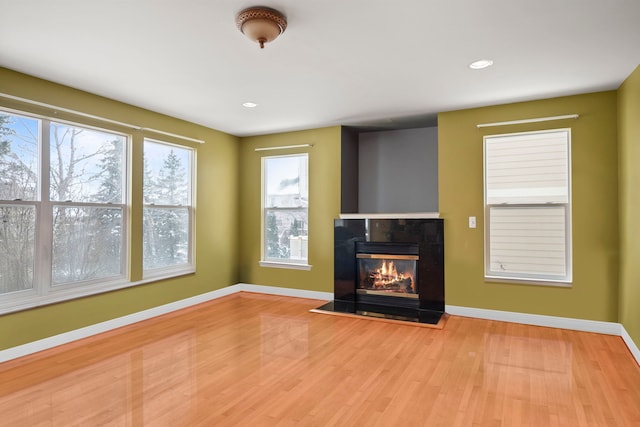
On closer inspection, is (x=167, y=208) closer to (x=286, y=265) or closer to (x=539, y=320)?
(x=286, y=265)

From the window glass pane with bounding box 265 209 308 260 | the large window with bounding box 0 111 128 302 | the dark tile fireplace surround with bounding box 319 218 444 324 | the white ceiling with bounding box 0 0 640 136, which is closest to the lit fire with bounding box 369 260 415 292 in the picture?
the dark tile fireplace surround with bounding box 319 218 444 324

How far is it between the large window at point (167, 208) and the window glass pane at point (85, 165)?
1.29ft

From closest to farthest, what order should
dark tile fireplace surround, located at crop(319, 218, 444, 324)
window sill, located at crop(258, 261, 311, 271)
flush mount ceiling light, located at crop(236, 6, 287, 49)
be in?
flush mount ceiling light, located at crop(236, 6, 287, 49), dark tile fireplace surround, located at crop(319, 218, 444, 324), window sill, located at crop(258, 261, 311, 271)

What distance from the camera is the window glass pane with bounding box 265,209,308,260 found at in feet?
18.4

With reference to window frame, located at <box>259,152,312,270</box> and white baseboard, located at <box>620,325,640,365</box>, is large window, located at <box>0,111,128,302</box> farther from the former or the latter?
white baseboard, located at <box>620,325,640,365</box>

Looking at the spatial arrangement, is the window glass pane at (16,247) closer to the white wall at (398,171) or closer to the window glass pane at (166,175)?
the window glass pane at (166,175)

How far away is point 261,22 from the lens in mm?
2260

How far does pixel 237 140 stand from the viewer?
19.6ft

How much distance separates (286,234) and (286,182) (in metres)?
0.79

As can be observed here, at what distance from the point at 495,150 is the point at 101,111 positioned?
434 cm

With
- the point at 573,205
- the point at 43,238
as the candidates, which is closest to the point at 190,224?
the point at 43,238

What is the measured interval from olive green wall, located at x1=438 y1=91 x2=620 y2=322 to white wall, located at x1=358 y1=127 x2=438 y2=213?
1.88 feet

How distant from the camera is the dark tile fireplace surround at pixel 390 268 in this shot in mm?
4594

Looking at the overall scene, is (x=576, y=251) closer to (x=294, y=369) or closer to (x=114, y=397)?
(x=294, y=369)
